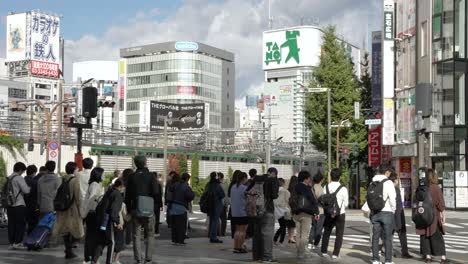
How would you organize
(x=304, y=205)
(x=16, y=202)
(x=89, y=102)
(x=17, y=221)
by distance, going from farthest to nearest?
(x=89, y=102)
(x=17, y=221)
(x=16, y=202)
(x=304, y=205)

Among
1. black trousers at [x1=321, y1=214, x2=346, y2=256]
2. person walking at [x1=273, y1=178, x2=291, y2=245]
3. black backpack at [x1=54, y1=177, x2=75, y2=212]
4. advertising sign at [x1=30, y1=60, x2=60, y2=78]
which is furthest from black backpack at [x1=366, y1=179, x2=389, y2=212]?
advertising sign at [x1=30, y1=60, x2=60, y2=78]

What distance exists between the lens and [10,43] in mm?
130250

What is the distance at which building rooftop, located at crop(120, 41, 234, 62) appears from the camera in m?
140

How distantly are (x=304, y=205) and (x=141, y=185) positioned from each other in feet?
11.9

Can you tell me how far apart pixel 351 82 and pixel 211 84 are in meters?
94.3

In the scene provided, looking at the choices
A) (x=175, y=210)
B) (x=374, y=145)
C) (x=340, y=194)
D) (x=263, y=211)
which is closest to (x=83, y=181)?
(x=263, y=211)

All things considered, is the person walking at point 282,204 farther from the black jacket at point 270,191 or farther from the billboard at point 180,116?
the billboard at point 180,116

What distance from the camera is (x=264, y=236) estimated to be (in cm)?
1428

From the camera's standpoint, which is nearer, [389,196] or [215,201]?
[389,196]

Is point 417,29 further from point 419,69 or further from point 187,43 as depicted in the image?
point 187,43

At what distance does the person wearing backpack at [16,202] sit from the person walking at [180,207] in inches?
135

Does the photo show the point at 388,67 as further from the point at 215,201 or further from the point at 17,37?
the point at 17,37

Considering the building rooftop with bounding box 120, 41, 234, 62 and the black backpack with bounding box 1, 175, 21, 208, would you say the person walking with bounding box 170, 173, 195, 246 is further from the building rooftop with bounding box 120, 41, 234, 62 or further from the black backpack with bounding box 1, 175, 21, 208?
the building rooftop with bounding box 120, 41, 234, 62

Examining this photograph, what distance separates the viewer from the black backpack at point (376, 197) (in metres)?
13.3
